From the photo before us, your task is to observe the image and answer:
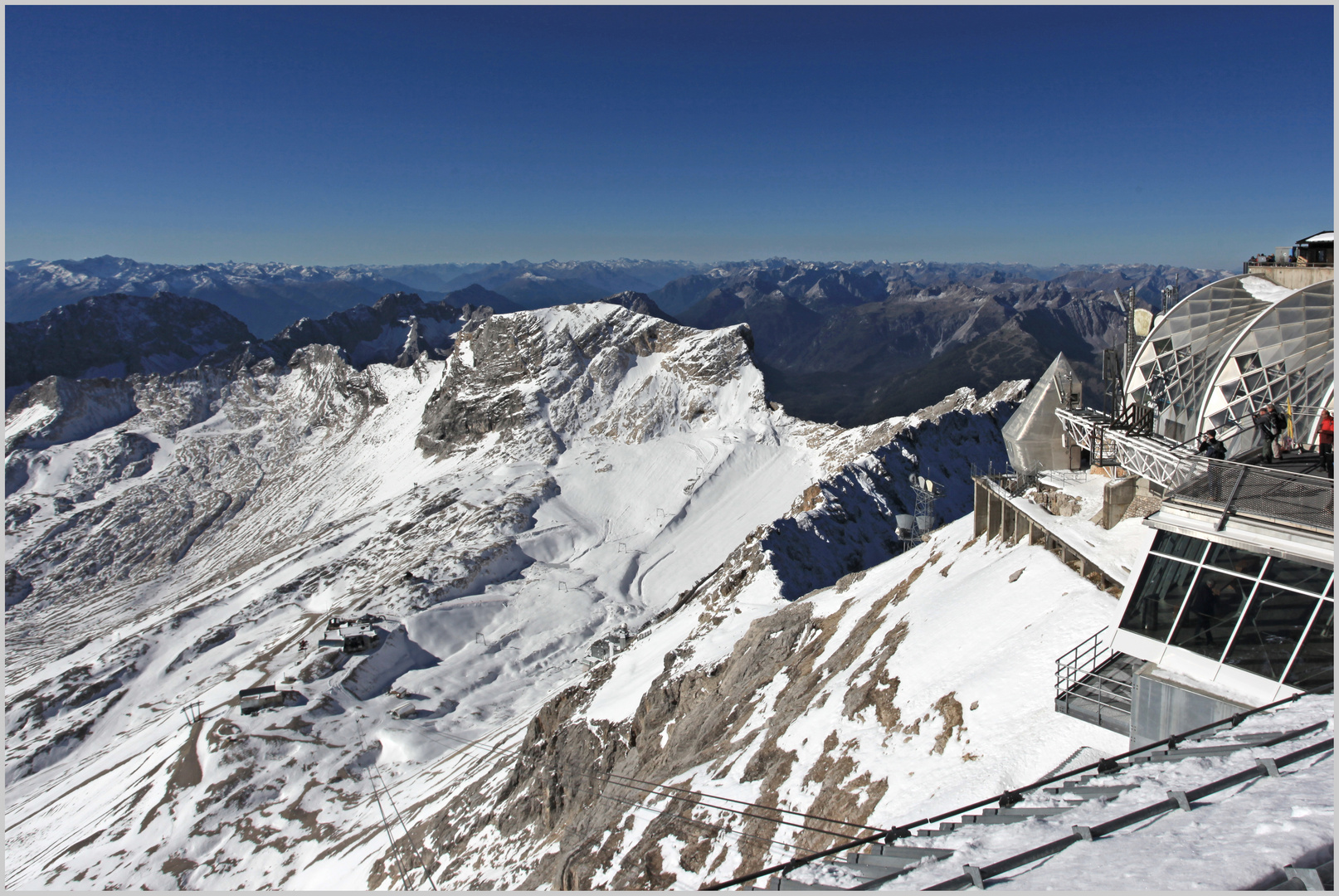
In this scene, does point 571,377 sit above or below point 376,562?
above

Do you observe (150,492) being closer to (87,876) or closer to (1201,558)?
(87,876)

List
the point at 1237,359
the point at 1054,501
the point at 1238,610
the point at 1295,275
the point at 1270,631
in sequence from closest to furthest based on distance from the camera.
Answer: the point at 1270,631 < the point at 1238,610 < the point at 1237,359 < the point at 1054,501 < the point at 1295,275

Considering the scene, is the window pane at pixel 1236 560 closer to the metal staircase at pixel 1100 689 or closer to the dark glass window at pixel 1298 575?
the dark glass window at pixel 1298 575

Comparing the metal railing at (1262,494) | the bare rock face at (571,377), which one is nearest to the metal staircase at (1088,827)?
the metal railing at (1262,494)

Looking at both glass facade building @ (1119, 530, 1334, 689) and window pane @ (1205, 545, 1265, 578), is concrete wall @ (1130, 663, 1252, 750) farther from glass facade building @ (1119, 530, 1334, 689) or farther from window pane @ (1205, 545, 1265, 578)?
window pane @ (1205, 545, 1265, 578)

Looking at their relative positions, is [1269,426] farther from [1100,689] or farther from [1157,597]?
[1100,689]

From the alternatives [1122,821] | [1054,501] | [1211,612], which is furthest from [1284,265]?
[1122,821]
